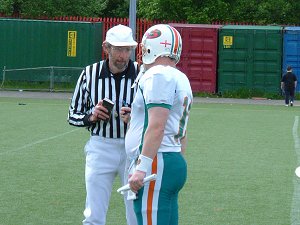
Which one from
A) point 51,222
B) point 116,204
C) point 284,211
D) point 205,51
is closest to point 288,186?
point 284,211

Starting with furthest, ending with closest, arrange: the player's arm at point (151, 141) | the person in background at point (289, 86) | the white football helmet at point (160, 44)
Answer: the person in background at point (289, 86) < the white football helmet at point (160, 44) < the player's arm at point (151, 141)

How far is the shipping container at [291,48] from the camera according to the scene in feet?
119

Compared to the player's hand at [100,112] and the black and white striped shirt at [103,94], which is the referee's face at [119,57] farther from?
the player's hand at [100,112]

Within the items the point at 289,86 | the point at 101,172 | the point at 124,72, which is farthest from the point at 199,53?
the point at 101,172

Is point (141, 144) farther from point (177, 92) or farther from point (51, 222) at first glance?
point (51, 222)

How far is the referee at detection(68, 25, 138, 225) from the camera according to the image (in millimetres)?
7434

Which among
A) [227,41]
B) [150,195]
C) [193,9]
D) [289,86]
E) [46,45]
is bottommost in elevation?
[289,86]

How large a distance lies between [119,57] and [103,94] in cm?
36

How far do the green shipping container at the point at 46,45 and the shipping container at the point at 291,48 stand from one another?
754 centimetres

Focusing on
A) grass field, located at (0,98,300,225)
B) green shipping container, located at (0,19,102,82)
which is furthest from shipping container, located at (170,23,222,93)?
grass field, located at (0,98,300,225)

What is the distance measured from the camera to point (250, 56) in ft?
120

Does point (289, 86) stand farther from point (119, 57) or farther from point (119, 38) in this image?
point (119, 38)

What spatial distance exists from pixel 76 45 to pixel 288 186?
84.4 feet

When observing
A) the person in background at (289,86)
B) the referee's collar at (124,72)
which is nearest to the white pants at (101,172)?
the referee's collar at (124,72)
